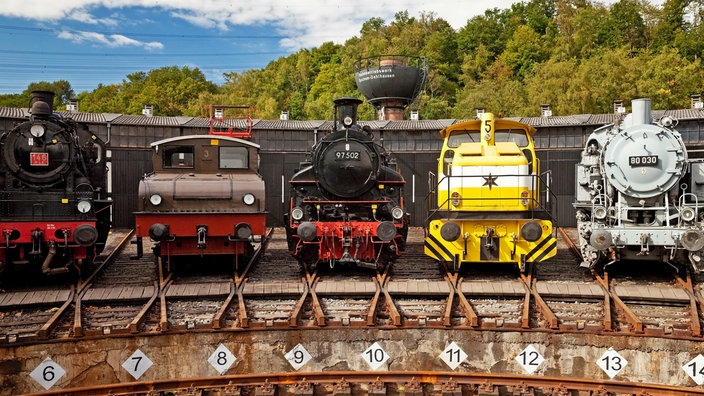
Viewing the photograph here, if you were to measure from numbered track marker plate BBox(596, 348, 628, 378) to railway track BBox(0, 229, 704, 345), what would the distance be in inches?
13.2

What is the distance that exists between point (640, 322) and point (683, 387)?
101 centimetres

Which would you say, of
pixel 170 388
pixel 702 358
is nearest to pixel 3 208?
pixel 170 388

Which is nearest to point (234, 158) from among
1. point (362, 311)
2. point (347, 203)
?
point (347, 203)

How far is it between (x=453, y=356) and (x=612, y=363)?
2.35 m

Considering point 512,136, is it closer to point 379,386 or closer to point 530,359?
point 530,359

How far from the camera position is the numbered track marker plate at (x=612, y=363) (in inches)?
339

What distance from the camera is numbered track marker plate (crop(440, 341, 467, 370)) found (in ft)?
29.6

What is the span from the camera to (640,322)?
8578 millimetres

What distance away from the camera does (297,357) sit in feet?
29.8

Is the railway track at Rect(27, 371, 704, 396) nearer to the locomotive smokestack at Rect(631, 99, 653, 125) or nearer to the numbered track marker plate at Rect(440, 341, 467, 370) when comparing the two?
the numbered track marker plate at Rect(440, 341, 467, 370)

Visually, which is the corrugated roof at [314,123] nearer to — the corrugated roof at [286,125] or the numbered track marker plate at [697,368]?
the corrugated roof at [286,125]

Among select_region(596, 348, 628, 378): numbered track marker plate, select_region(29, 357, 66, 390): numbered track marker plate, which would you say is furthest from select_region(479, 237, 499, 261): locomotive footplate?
select_region(29, 357, 66, 390): numbered track marker plate

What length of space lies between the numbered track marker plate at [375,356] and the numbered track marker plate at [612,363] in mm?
3249

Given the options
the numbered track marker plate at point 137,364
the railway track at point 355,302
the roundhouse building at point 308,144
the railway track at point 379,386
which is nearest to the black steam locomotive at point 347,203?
the railway track at point 355,302
